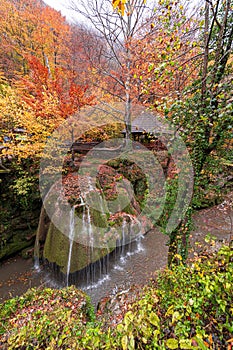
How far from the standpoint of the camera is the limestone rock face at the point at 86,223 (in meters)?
5.25

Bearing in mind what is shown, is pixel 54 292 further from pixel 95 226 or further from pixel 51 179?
pixel 51 179

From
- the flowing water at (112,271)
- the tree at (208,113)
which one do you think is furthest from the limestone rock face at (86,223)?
the tree at (208,113)

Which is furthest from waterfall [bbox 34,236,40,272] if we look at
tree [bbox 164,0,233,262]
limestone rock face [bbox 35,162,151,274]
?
tree [bbox 164,0,233,262]

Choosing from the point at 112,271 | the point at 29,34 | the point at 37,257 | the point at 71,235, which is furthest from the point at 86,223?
the point at 29,34

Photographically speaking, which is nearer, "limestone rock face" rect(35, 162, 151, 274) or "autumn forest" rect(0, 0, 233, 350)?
"autumn forest" rect(0, 0, 233, 350)

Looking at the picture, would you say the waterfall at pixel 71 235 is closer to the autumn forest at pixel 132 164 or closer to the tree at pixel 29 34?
the autumn forest at pixel 132 164

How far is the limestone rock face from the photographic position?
5.25 metres

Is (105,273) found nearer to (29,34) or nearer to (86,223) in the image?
(86,223)

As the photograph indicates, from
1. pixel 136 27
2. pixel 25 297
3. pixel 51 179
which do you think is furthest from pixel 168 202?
pixel 136 27

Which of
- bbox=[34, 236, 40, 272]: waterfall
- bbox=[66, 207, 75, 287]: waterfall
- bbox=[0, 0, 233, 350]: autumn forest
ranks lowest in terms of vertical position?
bbox=[34, 236, 40, 272]: waterfall

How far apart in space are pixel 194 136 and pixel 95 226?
4.37 meters

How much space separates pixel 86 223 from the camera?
18.2ft

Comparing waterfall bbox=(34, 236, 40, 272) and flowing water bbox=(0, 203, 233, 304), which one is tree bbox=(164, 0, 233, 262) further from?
waterfall bbox=(34, 236, 40, 272)

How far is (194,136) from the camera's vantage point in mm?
3523
